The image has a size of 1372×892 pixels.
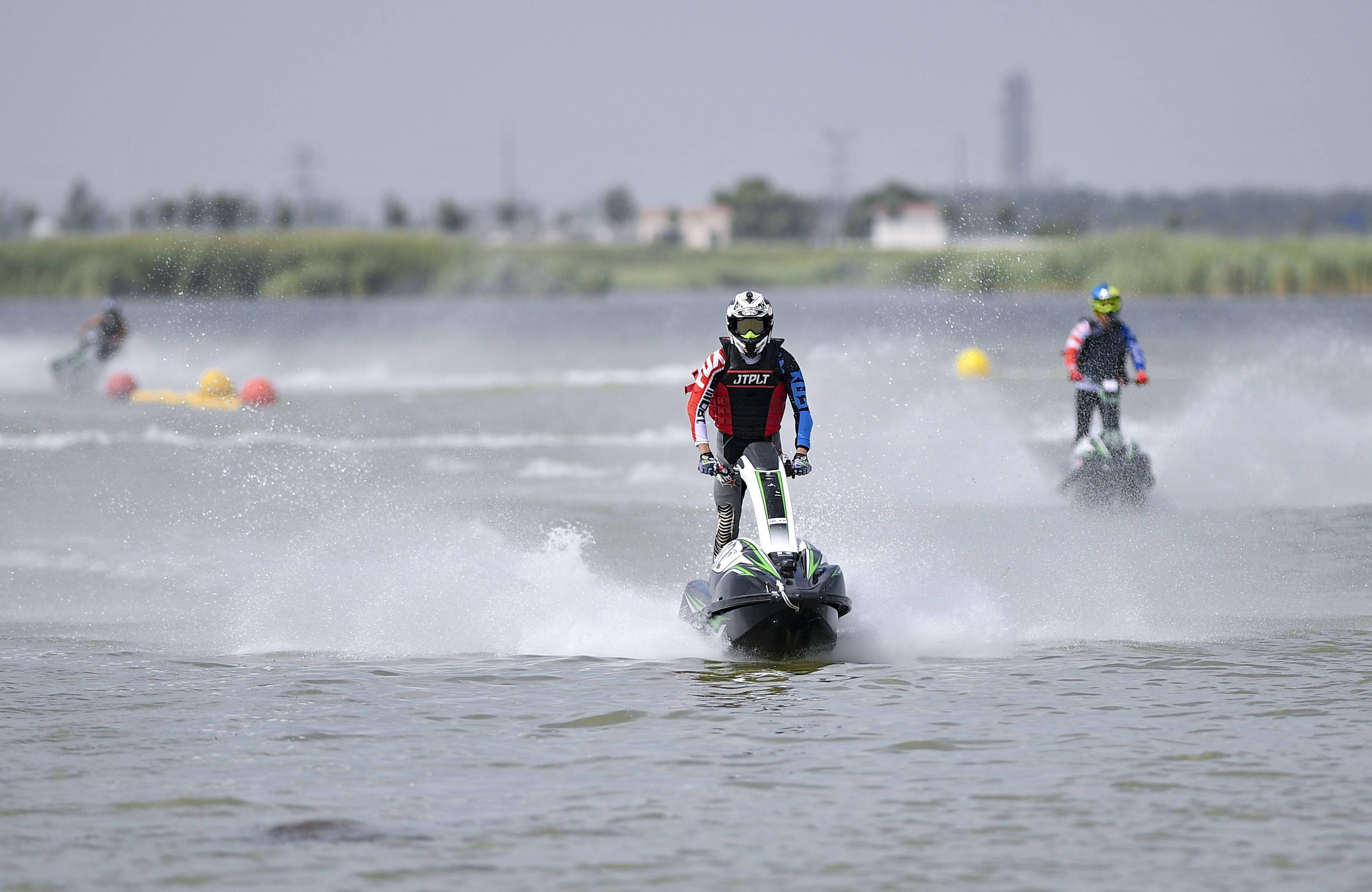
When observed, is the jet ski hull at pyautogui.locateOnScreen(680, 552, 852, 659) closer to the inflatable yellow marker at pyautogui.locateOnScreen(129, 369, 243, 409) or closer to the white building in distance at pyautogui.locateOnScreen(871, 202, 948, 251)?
the inflatable yellow marker at pyautogui.locateOnScreen(129, 369, 243, 409)

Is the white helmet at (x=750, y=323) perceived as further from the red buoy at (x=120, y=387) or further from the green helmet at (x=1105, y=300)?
the red buoy at (x=120, y=387)

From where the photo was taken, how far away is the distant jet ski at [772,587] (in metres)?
9.48

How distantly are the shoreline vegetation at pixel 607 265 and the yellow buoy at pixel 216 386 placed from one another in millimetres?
11160

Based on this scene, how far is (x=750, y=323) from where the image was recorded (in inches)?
393

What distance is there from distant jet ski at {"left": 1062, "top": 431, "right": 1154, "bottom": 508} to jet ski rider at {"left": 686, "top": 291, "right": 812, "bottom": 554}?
21.8 ft

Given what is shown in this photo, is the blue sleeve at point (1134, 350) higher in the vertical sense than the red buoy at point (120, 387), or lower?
higher

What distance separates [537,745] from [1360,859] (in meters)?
3.66

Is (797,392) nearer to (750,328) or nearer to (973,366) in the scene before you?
(750,328)

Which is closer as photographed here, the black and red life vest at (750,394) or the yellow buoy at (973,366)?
the black and red life vest at (750,394)

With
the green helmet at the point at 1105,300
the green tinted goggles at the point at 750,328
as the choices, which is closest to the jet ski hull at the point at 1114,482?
the green helmet at the point at 1105,300

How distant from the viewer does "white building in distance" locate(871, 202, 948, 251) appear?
168 meters

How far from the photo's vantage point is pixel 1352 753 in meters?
7.64

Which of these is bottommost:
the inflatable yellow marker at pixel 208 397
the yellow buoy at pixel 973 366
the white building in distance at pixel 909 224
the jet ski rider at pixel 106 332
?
the yellow buoy at pixel 973 366

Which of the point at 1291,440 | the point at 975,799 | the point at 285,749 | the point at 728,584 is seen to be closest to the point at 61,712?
the point at 285,749
